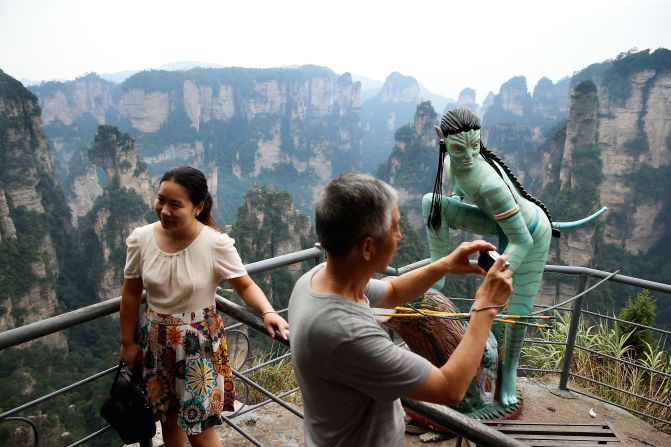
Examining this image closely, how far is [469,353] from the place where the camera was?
2.81 feet

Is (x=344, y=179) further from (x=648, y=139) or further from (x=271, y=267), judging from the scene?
(x=648, y=139)

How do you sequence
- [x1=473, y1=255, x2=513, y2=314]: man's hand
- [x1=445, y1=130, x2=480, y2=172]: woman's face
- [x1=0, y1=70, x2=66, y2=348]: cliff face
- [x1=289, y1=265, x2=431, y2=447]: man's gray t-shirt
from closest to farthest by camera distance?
[x1=289, y1=265, x2=431, y2=447]: man's gray t-shirt < [x1=473, y1=255, x2=513, y2=314]: man's hand < [x1=445, y1=130, x2=480, y2=172]: woman's face < [x1=0, y1=70, x2=66, y2=348]: cliff face

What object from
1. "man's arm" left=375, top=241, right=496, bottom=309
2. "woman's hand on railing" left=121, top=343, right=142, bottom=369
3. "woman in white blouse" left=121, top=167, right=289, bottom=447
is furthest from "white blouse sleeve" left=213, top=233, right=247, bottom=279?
"man's arm" left=375, top=241, right=496, bottom=309

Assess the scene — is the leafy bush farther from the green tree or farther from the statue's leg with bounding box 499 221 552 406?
the statue's leg with bounding box 499 221 552 406

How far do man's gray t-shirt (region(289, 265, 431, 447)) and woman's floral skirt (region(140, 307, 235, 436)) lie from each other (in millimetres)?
634

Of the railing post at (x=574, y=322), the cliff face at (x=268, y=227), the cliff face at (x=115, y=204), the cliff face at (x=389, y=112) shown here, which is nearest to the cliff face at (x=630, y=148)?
the cliff face at (x=268, y=227)

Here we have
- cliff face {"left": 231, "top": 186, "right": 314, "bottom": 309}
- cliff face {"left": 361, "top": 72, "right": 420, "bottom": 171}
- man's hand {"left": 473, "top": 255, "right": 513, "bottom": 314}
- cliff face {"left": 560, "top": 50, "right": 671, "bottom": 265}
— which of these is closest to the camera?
man's hand {"left": 473, "top": 255, "right": 513, "bottom": 314}

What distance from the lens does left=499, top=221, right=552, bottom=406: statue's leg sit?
2.53m

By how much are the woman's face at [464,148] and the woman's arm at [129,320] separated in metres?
1.56

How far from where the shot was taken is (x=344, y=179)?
874 millimetres

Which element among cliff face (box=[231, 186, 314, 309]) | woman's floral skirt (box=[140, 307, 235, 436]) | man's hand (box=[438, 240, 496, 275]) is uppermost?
man's hand (box=[438, 240, 496, 275])

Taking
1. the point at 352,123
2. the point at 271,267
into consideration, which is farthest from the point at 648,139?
the point at 352,123

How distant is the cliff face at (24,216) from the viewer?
1934 centimetres

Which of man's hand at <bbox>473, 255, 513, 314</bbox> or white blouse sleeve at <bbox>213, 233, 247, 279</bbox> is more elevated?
man's hand at <bbox>473, 255, 513, 314</bbox>
